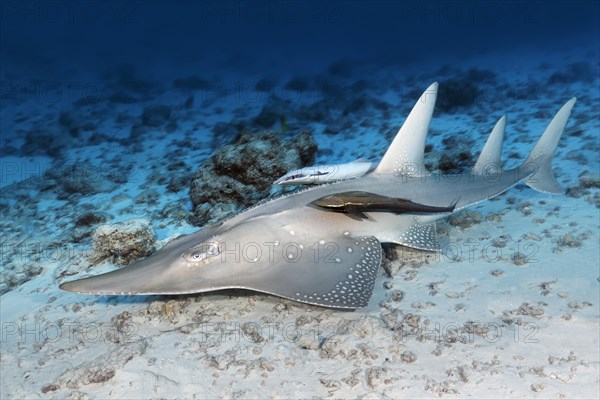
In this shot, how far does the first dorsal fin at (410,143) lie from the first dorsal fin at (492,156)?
107cm

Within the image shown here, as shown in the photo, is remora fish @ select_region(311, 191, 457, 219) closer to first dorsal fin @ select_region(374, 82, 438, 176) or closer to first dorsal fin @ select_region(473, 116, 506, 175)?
first dorsal fin @ select_region(374, 82, 438, 176)

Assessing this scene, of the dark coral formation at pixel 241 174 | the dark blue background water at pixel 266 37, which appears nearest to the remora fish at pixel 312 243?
the dark coral formation at pixel 241 174

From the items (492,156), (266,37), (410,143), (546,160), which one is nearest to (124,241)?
(410,143)

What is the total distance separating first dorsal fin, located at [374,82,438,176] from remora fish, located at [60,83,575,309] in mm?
12

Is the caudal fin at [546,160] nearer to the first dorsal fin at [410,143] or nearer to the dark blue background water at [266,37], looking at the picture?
the first dorsal fin at [410,143]

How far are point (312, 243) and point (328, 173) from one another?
76.5 inches

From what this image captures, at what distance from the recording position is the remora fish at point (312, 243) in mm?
3438

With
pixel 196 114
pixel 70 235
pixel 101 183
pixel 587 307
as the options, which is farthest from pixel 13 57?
pixel 587 307

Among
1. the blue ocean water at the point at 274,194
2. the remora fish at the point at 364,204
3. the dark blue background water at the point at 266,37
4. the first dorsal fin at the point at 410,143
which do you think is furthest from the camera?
the dark blue background water at the point at 266,37

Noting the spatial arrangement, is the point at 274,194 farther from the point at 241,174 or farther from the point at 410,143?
the point at 410,143

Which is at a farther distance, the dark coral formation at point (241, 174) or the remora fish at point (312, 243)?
the dark coral formation at point (241, 174)

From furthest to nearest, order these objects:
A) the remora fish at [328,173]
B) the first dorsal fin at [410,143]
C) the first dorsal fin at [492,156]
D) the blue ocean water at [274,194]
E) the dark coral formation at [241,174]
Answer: the dark coral formation at [241,174], the remora fish at [328,173], the first dorsal fin at [492,156], the first dorsal fin at [410,143], the blue ocean water at [274,194]

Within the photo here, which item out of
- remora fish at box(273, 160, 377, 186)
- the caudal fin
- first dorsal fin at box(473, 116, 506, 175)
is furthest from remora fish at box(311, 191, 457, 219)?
the caudal fin

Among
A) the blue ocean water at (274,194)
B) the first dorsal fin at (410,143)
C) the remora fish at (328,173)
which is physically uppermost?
the first dorsal fin at (410,143)
